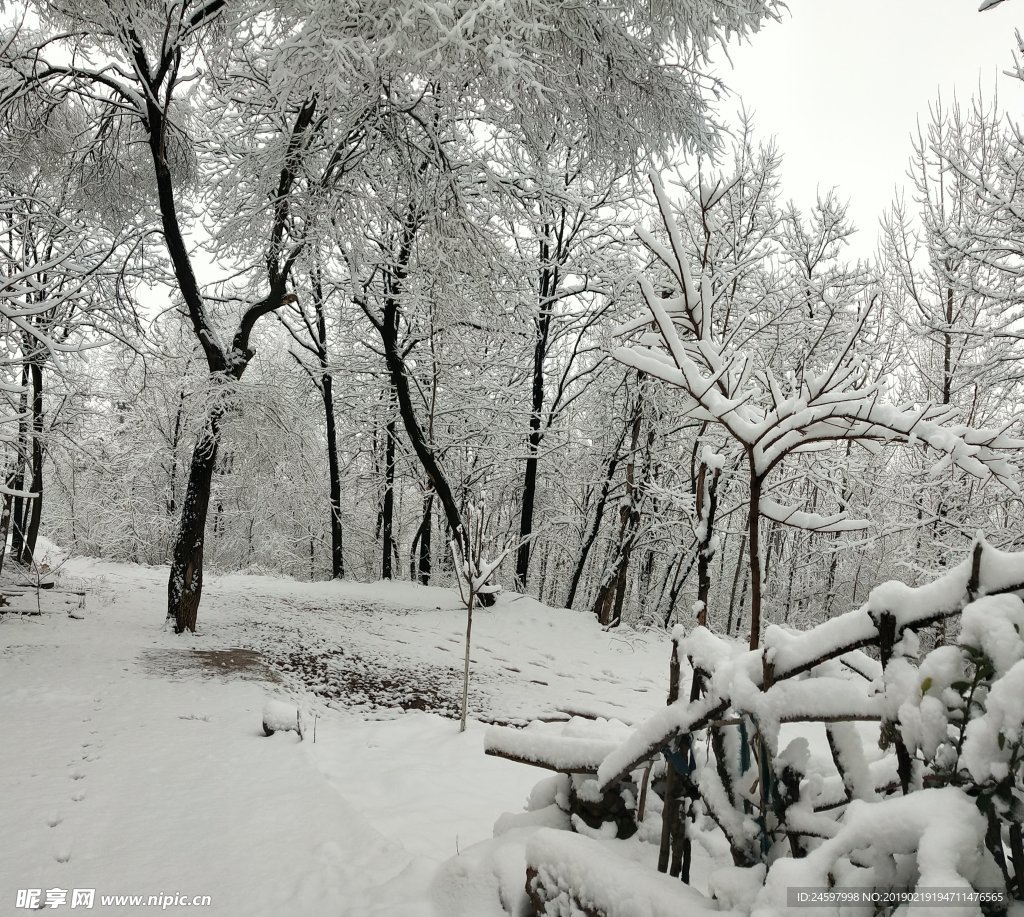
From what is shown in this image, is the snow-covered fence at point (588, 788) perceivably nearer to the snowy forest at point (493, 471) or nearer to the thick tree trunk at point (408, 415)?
the snowy forest at point (493, 471)

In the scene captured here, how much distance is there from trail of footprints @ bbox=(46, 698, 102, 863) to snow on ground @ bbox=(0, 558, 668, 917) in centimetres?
1

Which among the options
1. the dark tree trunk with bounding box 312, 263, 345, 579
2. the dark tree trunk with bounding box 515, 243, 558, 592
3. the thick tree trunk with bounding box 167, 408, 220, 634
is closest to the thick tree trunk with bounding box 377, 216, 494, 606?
the dark tree trunk with bounding box 515, 243, 558, 592

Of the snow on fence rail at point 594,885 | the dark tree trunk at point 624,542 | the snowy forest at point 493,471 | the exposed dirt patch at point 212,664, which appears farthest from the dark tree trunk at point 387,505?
the snow on fence rail at point 594,885

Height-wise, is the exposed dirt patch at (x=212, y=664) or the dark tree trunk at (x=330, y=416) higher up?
the dark tree trunk at (x=330, y=416)

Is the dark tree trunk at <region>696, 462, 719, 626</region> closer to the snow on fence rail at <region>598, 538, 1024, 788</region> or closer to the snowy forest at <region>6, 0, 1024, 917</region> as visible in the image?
the snowy forest at <region>6, 0, 1024, 917</region>

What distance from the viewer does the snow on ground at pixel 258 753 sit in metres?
2.76

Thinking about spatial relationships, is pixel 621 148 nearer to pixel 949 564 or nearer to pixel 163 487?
pixel 949 564

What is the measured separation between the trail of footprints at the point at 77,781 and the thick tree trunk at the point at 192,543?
9.46ft

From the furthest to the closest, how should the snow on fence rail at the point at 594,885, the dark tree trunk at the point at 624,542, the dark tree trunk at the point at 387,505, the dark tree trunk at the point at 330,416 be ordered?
1. the dark tree trunk at the point at 387,505
2. the dark tree trunk at the point at 330,416
3. the dark tree trunk at the point at 624,542
4. the snow on fence rail at the point at 594,885

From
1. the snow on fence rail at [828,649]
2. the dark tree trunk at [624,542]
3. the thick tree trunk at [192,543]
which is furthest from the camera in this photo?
the dark tree trunk at [624,542]

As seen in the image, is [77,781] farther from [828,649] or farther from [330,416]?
[330,416]

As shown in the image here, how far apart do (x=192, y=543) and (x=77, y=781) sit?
4613 millimetres

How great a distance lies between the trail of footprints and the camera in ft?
9.54

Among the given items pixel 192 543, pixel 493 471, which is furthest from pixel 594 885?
pixel 493 471
